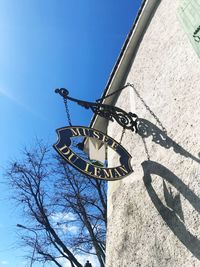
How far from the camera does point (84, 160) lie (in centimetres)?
375

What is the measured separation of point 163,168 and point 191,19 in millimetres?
1988

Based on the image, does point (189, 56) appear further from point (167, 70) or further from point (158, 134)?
point (158, 134)

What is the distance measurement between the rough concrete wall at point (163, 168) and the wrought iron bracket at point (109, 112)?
16 centimetres

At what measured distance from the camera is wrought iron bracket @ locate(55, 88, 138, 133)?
4602 millimetres

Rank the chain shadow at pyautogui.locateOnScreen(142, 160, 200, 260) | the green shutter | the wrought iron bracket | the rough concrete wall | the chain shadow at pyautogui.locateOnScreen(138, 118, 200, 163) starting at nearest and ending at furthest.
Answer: the chain shadow at pyautogui.locateOnScreen(142, 160, 200, 260)
the rough concrete wall
the chain shadow at pyautogui.locateOnScreen(138, 118, 200, 163)
the green shutter
the wrought iron bracket

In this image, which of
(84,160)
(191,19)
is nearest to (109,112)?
(84,160)

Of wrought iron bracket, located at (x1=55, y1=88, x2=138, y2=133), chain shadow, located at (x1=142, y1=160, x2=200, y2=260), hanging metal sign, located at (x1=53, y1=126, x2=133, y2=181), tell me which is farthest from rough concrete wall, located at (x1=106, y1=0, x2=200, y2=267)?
hanging metal sign, located at (x1=53, y1=126, x2=133, y2=181)

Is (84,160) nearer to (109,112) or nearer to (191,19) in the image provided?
(109,112)

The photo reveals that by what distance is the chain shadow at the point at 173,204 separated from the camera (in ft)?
10.2

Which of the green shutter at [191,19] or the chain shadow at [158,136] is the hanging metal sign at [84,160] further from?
the green shutter at [191,19]

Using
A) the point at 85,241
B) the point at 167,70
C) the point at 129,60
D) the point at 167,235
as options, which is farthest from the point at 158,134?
the point at 85,241

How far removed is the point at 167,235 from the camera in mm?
3496

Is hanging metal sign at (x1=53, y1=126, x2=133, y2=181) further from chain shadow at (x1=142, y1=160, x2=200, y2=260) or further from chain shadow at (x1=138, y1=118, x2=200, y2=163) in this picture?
chain shadow at (x1=138, y1=118, x2=200, y2=163)

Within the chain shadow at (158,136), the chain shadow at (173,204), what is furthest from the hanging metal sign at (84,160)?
the chain shadow at (158,136)
